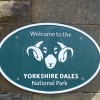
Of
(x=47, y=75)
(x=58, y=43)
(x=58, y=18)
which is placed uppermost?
(x=58, y=18)

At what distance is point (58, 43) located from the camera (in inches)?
115

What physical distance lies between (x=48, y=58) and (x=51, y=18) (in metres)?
0.38

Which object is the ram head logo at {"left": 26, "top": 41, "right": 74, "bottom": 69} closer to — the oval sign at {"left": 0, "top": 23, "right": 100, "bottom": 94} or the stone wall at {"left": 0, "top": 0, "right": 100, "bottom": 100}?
the oval sign at {"left": 0, "top": 23, "right": 100, "bottom": 94}

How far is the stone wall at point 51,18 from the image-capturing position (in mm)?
2920

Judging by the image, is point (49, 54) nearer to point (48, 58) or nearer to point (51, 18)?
point (48, 58)

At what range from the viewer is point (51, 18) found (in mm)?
2943

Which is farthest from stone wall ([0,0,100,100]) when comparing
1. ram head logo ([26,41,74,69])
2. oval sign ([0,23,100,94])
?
ram head logo ([26,41,74,69])

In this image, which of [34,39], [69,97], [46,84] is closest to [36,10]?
[34,39]

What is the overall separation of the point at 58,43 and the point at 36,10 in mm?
380

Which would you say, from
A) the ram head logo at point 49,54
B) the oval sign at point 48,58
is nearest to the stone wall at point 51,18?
the oval sign at point 48,58

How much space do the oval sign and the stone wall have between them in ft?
0.19

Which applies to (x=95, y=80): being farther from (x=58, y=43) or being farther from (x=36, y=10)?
(x=36, y=10)

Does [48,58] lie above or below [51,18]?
below

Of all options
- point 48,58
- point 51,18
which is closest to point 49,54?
point 48,58
